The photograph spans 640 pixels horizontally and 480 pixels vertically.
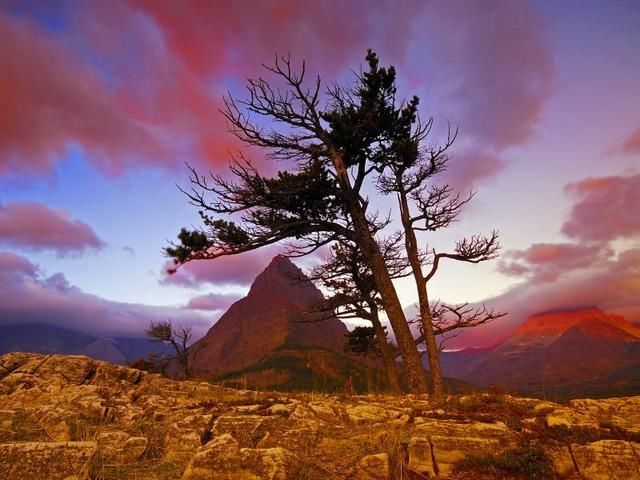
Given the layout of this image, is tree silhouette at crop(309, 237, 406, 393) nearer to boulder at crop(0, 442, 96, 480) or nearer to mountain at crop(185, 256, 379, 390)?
boulder at crop(0, 442, 96, 480)

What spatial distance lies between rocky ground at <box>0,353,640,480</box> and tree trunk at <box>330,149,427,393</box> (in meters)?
4.77

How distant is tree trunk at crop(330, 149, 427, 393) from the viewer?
42.6 feet

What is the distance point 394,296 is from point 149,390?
7.60m

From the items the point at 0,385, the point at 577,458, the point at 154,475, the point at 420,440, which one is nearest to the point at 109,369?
the point at 0,385

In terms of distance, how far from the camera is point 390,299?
1299 centimetres

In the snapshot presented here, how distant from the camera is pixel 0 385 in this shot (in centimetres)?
834

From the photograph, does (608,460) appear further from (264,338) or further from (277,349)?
(264,338)

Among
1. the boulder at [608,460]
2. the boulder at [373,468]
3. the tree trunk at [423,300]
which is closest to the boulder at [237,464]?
the boulder at [373,468]

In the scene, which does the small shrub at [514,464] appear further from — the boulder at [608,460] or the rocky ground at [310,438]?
the boulder at [608,460]

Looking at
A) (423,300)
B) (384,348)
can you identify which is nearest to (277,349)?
(384,348)

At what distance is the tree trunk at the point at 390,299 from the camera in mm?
12984

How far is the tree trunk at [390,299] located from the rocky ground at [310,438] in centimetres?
477

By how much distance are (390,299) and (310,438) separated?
785 centimetres

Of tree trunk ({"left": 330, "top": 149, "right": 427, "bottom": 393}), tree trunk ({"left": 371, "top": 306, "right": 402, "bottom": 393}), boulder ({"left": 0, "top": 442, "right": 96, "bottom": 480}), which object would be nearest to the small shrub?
boulder ({"left": 0, "top": 442, "right": 96, "bottom": 480})
